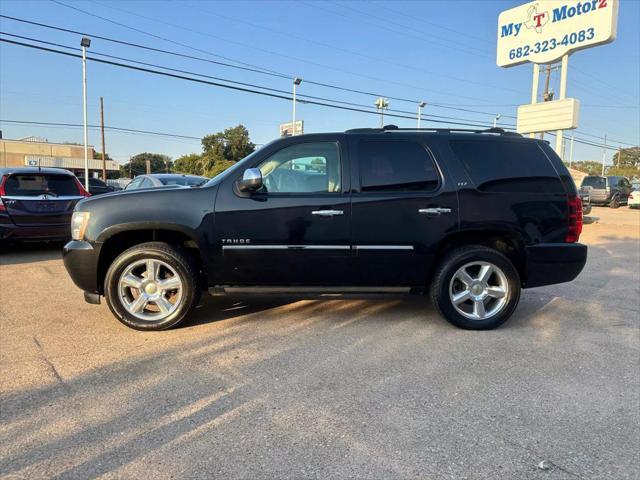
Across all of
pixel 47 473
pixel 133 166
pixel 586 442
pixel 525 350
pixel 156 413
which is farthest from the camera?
pixel 133 166

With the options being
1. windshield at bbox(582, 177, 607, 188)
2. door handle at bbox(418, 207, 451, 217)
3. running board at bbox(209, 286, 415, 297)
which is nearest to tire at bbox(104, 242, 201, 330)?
running board at bbox(209, 286, 415, 297)

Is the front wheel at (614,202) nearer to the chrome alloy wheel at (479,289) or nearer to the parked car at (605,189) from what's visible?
the parked car at (605,189)

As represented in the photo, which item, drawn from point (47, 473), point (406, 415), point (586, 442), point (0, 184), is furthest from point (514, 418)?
point (0, 184)

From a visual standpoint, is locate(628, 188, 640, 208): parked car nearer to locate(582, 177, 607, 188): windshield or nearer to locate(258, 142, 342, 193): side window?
locate(582, 177, 607, 188): windshield

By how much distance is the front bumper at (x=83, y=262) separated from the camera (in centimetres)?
432

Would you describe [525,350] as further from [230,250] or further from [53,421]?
[53,421]

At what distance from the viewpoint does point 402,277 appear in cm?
450

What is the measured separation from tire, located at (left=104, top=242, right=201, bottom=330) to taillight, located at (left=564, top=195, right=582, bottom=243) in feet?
12.1

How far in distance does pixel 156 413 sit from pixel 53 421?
594 mm

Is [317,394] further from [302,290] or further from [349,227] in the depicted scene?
[349,227]

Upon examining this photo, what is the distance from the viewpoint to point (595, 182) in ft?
86.7

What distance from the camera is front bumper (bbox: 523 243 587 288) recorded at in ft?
14.9

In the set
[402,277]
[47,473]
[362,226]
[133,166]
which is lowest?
[47,473]

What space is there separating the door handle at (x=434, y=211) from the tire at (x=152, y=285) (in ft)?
7.37
